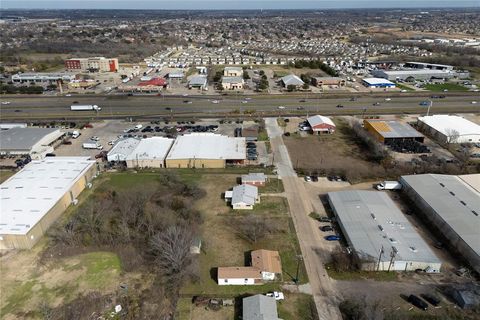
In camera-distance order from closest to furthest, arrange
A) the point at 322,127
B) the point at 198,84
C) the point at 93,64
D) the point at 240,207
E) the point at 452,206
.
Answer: the point at 452,206, the point at 240,207, the point at 322,127, the point at 198,84, the point at 93,64

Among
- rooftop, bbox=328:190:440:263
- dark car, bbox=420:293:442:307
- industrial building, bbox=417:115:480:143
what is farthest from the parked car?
industrial building, bbox=417:115:480:143

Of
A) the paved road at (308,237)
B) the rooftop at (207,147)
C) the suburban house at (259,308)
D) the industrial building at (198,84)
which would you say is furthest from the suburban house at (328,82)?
the suburban house at (259,308)

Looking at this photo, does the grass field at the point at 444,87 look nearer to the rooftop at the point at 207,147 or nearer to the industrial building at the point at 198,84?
the industrial building at the point at 198,84

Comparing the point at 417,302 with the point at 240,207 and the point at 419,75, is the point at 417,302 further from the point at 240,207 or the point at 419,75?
the point at 419,75

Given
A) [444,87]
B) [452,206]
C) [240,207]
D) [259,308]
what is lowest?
[240,207]

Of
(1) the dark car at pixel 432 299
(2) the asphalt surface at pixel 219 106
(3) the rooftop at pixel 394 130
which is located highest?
(3) the rooftop at pixel 394 130

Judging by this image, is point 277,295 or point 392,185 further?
point 392,185

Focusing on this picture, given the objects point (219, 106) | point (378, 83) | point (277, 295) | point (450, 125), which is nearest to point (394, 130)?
point (450, 125)

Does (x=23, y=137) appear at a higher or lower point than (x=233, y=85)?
higher

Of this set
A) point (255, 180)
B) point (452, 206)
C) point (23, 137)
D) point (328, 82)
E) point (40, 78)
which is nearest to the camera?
point (452, 206)
